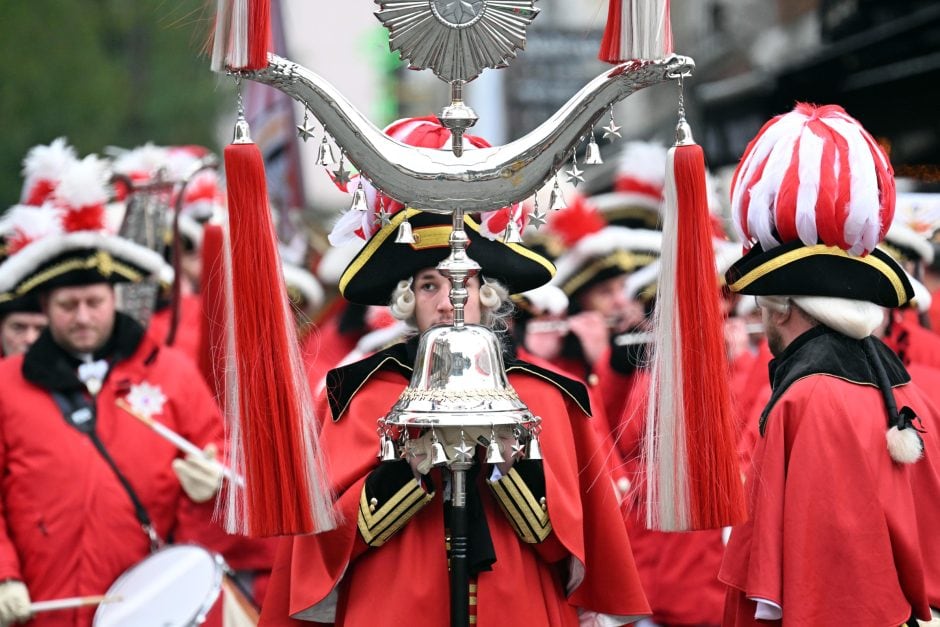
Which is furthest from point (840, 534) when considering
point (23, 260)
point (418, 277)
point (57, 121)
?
point (57, 121)

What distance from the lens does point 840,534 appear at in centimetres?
454

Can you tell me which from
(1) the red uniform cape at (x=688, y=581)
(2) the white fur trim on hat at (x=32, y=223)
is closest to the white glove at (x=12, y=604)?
(2) the white fur trim on hat at (x=32, y=223)

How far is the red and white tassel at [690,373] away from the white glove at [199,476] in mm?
3352

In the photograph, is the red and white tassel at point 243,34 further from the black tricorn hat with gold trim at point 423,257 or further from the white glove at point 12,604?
the white glove at point 12,604

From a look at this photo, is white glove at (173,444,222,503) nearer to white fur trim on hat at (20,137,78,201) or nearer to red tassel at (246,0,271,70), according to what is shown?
white fur trim on hat at (20,137,78,201)

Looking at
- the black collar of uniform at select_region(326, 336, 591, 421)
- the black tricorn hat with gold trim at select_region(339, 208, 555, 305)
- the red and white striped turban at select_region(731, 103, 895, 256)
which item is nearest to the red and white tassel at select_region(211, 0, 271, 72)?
the black tricorn hat with gold trim at select_region(339, 208, 555, 305)

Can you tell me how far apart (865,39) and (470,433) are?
10.3 m

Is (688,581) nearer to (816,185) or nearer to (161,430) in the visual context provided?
(161,430)

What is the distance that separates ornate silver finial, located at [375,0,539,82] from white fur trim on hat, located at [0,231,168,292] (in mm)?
3734

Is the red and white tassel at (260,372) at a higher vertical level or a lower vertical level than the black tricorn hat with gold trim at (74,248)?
lower

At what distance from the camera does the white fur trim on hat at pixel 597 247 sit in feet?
29.3

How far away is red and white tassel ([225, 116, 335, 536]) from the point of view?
154 inches

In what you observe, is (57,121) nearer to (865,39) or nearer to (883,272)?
(865,39)

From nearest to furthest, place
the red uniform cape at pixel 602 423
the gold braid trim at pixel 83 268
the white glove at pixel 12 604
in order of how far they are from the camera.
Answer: the red uniform cape at pixel 602 423 → the white glove at pixel 12 604 → the gold braid trim at pixel 83 268
